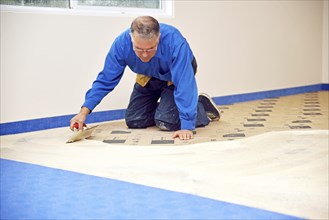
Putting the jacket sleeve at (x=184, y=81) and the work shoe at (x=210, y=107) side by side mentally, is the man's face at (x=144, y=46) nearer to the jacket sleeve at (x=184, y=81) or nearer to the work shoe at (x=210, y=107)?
the jacket sleeve at (x=184, y=81)

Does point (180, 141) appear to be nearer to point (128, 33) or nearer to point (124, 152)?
point (124, 152)

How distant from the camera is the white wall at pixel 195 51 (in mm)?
3633

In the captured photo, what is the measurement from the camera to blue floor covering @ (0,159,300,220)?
1780mm

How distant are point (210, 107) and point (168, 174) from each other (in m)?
1.72

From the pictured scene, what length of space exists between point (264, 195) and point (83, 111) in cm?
148

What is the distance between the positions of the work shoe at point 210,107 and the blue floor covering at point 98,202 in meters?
1.72

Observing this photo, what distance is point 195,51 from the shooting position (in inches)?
195

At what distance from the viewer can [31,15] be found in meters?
3.66

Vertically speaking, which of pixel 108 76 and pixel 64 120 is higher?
pixel 108 76

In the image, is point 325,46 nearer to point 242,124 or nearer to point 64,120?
point 242,124

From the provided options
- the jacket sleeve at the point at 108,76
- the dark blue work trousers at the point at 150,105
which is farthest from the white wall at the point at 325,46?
the jacket sleeve at the point at 108,76

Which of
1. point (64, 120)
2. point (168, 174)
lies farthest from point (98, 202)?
point (64, 120)

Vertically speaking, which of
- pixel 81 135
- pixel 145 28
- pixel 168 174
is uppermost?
pixel 145 28

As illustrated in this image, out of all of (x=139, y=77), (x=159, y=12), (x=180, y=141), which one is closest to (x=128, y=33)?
(x=139, y=77)
